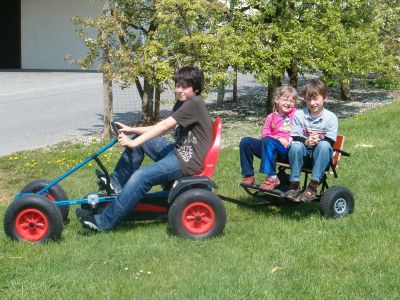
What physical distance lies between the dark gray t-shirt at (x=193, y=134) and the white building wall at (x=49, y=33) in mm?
19381

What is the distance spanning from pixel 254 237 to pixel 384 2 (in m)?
14.6

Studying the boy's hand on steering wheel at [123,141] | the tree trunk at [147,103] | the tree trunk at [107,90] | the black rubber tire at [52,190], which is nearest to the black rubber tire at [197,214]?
the boy's hand on steering wheel at [123,141]

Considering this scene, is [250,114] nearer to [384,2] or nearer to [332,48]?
[332,48]

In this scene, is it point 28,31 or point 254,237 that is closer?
point 254,237

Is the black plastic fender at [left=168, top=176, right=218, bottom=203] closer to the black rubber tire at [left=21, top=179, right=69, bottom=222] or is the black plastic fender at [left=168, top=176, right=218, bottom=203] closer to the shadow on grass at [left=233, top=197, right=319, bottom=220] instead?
the shadow on grass at [left=233, top=197, right=319, bottom=220]

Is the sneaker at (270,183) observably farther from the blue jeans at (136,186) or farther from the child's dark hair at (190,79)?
the child's dark hair at (190,79)

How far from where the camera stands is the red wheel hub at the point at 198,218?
18.0ft

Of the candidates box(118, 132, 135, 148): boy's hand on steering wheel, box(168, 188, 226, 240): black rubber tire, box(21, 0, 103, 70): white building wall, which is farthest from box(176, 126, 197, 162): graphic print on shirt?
box(21, 0, 103, 70): white building wall

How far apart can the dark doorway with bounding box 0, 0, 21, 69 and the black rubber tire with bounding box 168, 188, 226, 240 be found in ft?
70.4

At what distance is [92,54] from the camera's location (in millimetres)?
10891

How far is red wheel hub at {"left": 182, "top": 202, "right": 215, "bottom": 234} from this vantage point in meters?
5.49

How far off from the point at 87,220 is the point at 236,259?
1470 millimetres

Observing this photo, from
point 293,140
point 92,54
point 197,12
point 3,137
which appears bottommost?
point 3,137

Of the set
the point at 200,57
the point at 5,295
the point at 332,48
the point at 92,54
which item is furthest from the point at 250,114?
the point at 5,295
